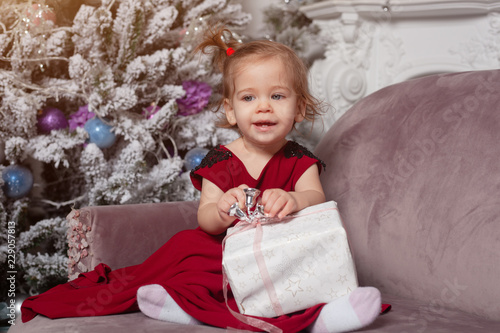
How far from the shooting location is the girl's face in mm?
1189

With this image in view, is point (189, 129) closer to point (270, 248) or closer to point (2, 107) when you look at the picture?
point (2, 107)

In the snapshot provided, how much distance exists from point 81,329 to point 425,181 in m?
0.77

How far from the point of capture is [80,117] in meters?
2.04

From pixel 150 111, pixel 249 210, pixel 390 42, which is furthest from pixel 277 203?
pixel 390 42

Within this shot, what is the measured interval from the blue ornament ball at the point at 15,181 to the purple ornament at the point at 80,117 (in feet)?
0.82

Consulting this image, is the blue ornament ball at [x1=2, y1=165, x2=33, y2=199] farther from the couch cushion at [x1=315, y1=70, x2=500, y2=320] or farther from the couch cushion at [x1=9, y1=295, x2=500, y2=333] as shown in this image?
the couch cushion at [x1=315, y1=70, x2=500, y2=320]

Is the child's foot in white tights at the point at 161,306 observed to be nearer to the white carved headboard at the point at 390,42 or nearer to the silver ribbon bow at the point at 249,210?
the silver ribbon bow at the point at 249,210

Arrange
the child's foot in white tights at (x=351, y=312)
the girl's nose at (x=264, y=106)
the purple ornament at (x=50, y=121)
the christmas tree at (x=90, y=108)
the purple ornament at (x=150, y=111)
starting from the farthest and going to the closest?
the purple ornament at (x=150, y=111) → the purple ornament at (x=50, y=121) → the christmas tree at (x=90, y=108) → the girl's nose at (x=264, y=106) → the child's foot in white tights at (x=351, y=312)

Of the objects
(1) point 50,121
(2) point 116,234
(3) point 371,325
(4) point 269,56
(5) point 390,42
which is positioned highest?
(5) point 390,42

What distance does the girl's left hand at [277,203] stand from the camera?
0.98 m

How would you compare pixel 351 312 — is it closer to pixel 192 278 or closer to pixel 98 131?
pixel 192 278

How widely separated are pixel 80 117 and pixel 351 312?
1.49 meters

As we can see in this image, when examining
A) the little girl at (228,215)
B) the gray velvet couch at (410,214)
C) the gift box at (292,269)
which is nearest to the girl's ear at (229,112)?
the little girl at (228,215)

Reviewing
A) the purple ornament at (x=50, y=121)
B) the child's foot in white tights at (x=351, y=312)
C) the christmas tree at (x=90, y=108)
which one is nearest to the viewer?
the child's foot in white tights at (x=351, y=312)
